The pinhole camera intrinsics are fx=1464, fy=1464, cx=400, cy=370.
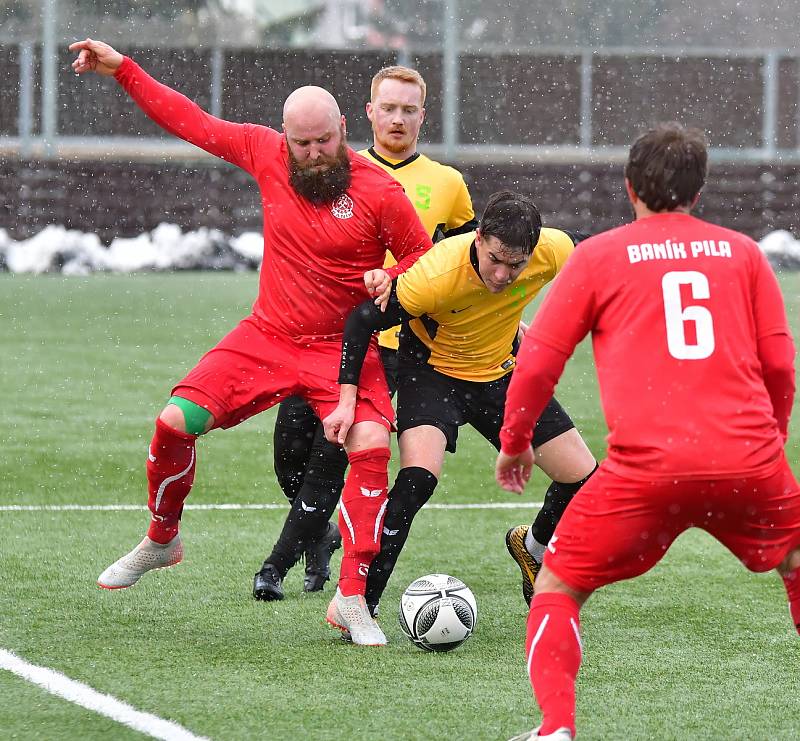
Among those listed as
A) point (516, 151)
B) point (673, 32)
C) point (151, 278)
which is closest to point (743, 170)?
point (516, 151)

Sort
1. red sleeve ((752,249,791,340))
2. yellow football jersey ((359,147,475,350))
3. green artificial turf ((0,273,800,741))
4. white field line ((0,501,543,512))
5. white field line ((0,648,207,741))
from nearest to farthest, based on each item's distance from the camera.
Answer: red sleeve ((752,249,791,340)) < white field line ((0,648,207,741)) < green artificial turf ((0,273,800,741)) < yellow football jersey ((359,147,475,350)) < white field line ((0,501,543,512))

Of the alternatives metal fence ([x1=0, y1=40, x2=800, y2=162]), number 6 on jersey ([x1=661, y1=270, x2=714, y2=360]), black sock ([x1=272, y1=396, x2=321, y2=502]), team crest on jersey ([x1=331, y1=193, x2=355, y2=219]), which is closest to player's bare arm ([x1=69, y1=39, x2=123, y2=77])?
team crest on jersey ([x1=331, y1=193, x2=355, y2=219])

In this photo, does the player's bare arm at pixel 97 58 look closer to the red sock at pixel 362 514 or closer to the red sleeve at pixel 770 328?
the red sock at pixel 362 514

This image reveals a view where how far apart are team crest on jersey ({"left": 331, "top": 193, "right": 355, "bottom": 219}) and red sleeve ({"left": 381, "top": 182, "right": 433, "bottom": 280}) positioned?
0.42 ft

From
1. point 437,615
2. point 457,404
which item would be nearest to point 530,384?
point 437,615

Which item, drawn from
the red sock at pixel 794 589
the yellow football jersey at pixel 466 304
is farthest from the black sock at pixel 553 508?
the red sock at pixel 794 589

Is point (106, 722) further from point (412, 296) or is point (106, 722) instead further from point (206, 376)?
point (412, 296)

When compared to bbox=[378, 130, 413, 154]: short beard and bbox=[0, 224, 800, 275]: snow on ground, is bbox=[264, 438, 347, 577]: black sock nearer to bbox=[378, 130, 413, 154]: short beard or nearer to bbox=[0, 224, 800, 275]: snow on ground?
bbox=[378, 130, 413, 154]: short beard

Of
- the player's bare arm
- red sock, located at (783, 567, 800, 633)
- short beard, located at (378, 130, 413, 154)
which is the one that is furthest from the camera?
short beard, located at (378, 130, 413, 154)

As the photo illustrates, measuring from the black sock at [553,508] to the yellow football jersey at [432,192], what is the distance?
4.24ft

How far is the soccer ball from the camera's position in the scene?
207 inches

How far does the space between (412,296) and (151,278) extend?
54.7 ft

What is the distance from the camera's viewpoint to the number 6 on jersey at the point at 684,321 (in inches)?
148

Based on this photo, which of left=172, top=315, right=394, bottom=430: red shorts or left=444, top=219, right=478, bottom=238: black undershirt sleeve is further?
left=444, top=219, right=478, bottom=238: black undershirt sleeve
